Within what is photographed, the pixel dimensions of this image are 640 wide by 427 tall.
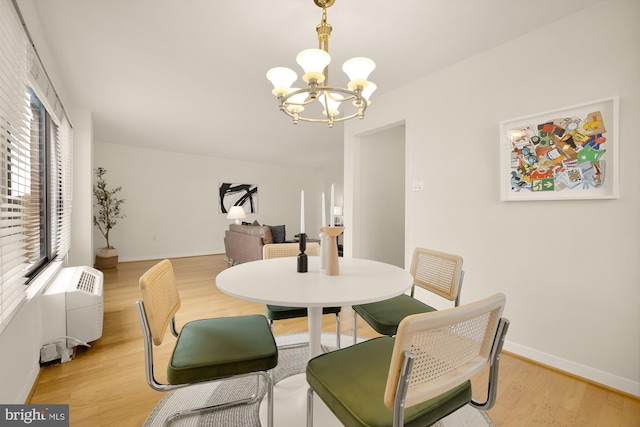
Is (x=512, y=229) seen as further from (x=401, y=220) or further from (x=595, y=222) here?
(x=401, y=220)

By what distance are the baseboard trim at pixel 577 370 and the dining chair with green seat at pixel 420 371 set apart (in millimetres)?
1418

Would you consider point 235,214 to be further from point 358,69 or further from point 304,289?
point 304,289

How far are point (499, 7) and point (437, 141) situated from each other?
1025mm

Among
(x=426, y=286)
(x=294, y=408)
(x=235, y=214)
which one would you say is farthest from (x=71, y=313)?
(x=235, y=214)

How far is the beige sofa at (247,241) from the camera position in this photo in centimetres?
416

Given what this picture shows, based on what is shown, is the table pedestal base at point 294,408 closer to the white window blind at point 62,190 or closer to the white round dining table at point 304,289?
the white round dining table at point 304,289

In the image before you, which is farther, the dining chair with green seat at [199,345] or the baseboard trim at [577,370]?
the baseboard trim at [577,370]

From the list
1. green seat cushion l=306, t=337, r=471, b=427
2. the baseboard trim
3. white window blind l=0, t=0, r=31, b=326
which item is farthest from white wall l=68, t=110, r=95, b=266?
the baseboard trim

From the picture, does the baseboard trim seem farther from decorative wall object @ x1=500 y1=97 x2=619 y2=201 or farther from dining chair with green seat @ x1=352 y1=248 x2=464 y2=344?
decorative wall object @ x1=500 y1=97 x2=619 y2=201

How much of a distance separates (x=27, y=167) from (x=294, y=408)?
238cm

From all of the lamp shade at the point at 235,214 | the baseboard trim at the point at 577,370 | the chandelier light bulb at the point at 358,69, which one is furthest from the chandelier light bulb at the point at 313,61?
the lamp shade at the point at 235,214

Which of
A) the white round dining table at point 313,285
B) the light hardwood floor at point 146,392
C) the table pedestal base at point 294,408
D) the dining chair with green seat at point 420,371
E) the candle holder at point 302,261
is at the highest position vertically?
the candle holder at point 302,261

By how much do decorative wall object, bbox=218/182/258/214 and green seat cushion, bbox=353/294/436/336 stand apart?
5.61m

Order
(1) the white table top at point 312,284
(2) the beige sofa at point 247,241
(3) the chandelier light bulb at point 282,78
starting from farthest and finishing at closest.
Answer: (2) the beige sofa at point 247,241, (3) the chandelier light bulb at point 282,78, (1) the white table top at point 312,284
